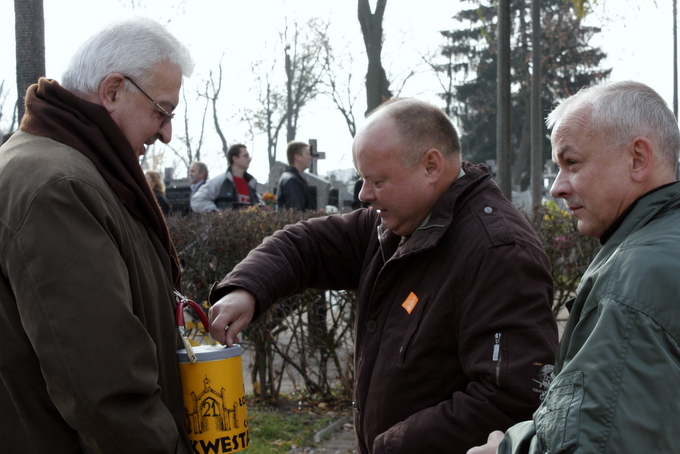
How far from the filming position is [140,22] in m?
2.24

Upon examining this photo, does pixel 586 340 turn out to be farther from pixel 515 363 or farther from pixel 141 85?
pixel 141 85

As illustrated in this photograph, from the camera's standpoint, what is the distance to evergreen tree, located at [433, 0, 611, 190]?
99.7 ft

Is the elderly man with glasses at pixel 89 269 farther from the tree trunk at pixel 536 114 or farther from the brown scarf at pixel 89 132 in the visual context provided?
the tree trunk at pixel 536 114

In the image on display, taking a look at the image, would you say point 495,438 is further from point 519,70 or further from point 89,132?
point 519,70

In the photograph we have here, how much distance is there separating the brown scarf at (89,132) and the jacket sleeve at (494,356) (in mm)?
1058

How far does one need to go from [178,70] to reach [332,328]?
3.49 meters

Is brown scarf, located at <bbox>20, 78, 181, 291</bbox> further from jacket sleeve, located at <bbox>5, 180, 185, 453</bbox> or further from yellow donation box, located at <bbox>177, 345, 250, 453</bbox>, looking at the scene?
yellow donation box, located at <bbox>177, 345, 250, 453</bbox>

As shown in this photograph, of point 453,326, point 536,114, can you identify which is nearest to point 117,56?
point 453,326

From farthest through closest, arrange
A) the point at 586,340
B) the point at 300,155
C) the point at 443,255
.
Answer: the point at 300,155 → the point at 443,255 → the point at 586,340

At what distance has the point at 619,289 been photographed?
152cm

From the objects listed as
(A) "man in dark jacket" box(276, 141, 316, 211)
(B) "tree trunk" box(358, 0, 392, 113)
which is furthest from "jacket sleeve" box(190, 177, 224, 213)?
(B) "tree trunk" box(358, 0, 392, 113)

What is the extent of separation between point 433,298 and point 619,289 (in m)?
0.88

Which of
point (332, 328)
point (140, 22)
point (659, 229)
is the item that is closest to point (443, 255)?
point (659, 229)

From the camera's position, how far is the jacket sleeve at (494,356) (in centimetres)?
211
